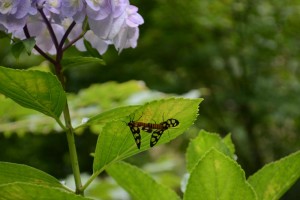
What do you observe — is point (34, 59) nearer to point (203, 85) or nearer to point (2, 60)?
point (2, 60)

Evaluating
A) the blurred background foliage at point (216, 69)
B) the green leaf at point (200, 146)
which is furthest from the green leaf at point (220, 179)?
the blurred background foliage at point (216, 69)

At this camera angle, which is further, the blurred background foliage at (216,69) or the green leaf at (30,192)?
the blurred background foliage at (216,69)

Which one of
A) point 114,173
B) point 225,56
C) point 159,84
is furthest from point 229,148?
point 225,56

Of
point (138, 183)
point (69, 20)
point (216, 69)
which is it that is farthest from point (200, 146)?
point (216, 69)

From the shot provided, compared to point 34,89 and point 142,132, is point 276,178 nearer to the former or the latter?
point 142,132

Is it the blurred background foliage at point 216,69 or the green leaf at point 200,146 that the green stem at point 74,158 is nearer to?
the green leaf at point 200,146

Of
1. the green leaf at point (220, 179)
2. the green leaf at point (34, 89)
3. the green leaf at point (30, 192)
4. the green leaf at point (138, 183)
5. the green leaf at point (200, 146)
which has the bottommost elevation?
the green leaf at point (138, 183)
